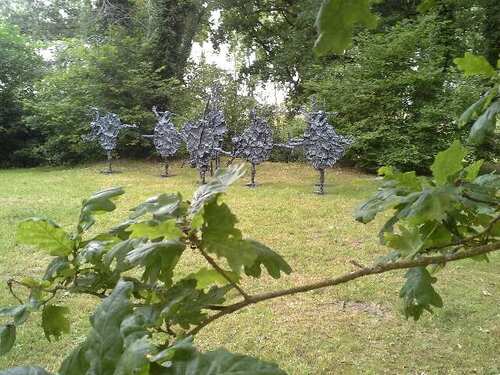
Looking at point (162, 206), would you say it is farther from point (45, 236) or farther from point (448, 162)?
point (448, 162)

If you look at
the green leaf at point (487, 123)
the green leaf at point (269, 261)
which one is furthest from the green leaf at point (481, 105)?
the green leaf at point (269, 261)

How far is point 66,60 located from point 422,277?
46.3 ft

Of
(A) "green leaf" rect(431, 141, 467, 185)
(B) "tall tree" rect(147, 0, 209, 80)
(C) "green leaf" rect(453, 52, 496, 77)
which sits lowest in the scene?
(A) "green leaf" rect(431, 141, 467, 185)

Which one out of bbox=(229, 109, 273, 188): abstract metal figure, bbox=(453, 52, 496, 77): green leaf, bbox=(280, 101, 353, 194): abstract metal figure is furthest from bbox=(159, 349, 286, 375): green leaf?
bbox=(229, 109, 273, 188): abstract metal figure

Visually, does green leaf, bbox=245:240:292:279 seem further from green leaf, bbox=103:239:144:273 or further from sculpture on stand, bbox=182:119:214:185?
sculpture on stand, bbox=182:119:214:185

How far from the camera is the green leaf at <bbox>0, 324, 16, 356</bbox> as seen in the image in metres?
0.59

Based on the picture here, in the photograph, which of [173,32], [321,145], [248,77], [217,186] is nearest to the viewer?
[217,186]

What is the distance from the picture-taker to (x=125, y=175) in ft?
32.2

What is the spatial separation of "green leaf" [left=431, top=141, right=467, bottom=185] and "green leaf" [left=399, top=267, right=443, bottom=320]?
0.63 feet

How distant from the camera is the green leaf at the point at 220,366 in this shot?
371 mm

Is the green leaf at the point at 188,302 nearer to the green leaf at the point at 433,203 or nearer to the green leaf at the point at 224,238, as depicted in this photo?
the green leaf at the point at 224,238

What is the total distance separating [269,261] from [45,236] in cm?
33

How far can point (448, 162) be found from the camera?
79 cm

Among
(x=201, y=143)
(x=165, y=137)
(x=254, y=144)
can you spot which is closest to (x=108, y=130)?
(x=165, y=137)
